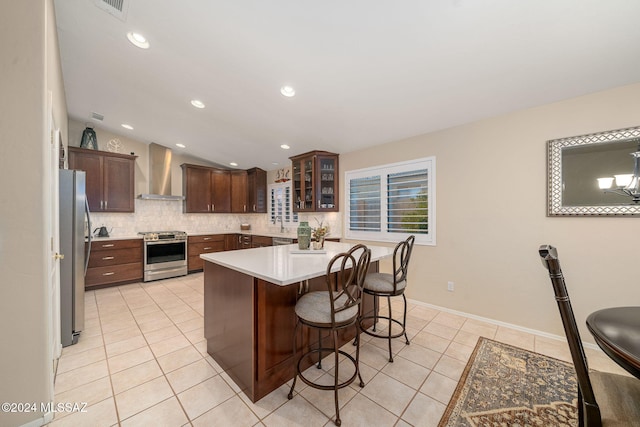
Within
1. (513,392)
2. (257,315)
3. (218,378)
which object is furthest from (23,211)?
(513,392)

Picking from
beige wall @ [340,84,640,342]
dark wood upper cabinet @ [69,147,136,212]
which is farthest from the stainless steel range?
beige wall @ [340,84,640,342]

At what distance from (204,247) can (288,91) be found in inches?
162

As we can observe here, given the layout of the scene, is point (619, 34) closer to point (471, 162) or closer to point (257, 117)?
point (471, 162)

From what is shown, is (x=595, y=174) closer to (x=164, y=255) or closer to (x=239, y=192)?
(x=239, y=192)

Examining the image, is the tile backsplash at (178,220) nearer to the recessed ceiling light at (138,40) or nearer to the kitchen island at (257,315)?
the kitchen island at (257,315)

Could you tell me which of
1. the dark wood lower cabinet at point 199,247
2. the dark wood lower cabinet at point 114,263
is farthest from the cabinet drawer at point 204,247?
the dark wood lower cabinet at point 114,263

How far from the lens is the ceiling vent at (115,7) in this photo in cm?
194

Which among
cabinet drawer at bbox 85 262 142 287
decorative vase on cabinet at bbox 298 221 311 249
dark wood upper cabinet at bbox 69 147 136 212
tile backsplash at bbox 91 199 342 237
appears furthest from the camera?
tile backsplash at bbox 91 199 342 237

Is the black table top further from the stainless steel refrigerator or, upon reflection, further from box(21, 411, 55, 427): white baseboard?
the stainless steel refrigerator

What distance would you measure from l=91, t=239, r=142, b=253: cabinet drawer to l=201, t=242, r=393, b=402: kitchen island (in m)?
3.39

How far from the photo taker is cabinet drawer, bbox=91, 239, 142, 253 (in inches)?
163

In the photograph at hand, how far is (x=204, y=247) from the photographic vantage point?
214 inches

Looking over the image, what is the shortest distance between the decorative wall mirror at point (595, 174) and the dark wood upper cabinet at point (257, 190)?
536 cm

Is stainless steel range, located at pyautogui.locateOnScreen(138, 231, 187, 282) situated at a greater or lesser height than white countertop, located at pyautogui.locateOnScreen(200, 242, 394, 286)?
lesser
